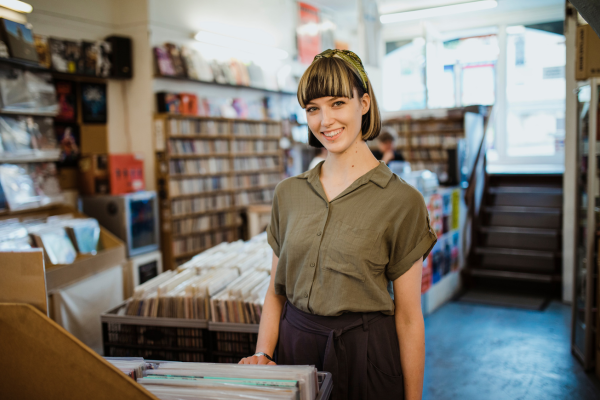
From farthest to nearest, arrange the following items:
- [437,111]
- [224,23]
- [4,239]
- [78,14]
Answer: [437,111] → [224,23] → [78,14] → [4,239]

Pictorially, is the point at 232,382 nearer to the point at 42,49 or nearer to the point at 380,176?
the point at 380,176

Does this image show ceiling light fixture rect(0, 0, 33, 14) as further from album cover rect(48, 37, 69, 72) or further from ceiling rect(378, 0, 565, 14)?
ceiling rect(378, 0, 565, 14)

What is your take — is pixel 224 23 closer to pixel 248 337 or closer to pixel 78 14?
pixel 78 14

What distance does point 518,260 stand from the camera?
607 cm

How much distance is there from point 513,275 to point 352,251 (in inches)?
206

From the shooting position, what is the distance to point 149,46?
19.0 feet

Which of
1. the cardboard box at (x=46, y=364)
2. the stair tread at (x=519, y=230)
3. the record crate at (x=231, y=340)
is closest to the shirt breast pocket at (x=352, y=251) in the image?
the cardboard box at (x=46, y=364)

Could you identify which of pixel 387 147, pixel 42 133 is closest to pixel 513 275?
pixel 387 147

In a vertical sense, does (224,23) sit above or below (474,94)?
above

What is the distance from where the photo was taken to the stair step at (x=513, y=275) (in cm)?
556

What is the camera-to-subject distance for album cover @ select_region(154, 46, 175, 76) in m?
5.82

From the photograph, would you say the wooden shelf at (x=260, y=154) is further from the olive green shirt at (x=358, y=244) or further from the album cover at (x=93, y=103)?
the olive green shirt at (x=358, y=244)

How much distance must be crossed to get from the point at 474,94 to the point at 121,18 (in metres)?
8.27

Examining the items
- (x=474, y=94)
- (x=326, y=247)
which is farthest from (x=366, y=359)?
(x=474, y=94)
